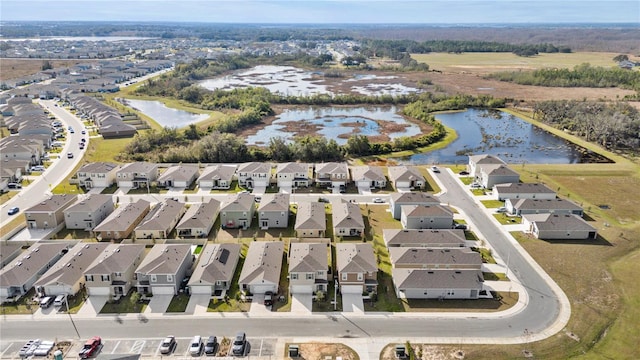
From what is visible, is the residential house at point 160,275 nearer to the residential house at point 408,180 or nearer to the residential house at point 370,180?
the residential house at point 370,180

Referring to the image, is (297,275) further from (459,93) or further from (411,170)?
(459,93)

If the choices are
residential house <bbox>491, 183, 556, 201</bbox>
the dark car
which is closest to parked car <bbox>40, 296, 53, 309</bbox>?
the dark car

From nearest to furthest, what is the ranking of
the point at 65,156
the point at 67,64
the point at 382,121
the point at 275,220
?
1. the point at 275,220
2. the point at 65,156
3. the point at 382,121
4. the point at 67,64

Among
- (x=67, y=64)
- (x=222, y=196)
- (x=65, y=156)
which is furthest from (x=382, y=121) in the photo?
(x=67, y=64)

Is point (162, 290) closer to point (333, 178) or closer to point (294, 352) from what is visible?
point (294, 352)

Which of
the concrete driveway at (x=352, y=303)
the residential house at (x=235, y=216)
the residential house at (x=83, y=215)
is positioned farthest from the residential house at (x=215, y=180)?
the concrete driveway at (x=352, y=303)
